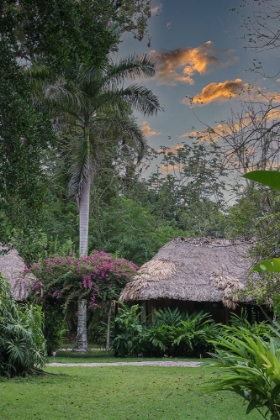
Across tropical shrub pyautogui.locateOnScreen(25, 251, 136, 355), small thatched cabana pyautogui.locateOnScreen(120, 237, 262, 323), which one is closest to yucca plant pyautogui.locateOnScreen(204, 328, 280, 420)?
small thatched cabana pyautogui.locateOnScreen(120, 237, 262, 323)

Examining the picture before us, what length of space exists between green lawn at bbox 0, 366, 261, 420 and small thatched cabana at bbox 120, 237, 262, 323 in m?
5.75

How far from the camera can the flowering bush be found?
618 inches

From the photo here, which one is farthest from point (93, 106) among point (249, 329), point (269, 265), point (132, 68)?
point (269, 265)

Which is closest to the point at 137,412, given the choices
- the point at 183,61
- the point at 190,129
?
the point at 190,129

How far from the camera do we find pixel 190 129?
1183 centimetres

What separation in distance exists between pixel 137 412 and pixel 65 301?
959 cm

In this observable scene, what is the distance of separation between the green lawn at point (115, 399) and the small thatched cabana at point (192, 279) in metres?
5.75

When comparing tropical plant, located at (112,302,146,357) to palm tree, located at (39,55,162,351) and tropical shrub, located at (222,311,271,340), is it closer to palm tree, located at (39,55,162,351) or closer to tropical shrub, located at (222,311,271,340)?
palm tree, located at (39,55,162,351)

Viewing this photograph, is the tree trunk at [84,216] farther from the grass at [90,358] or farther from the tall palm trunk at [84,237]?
the grass at [90,358]

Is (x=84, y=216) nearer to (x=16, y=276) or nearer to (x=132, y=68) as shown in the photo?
(x=16, y=276)

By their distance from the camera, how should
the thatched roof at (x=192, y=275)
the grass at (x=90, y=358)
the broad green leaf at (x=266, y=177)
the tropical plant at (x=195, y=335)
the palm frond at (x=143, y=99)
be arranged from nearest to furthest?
the broad green leaf at (x=266, y=177), the grass at (x=90, y=358), the tropical plant at (x=195, y=335), the palm frond at (x=143, y=99), the thatched roof at (x=192, y=275)

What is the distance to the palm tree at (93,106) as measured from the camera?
1598 centimetres

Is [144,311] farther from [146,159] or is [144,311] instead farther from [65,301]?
[146,159]

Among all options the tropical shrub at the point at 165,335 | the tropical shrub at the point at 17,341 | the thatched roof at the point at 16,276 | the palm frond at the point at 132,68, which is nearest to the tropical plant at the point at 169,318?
the tropical shrub at the point at 165,335
